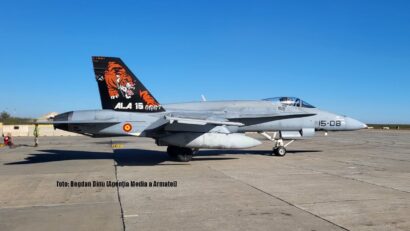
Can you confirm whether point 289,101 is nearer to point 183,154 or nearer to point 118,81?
point 183,154

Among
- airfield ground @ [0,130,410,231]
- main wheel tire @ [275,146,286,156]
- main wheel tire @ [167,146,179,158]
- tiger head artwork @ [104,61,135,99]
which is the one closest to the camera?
airfield ground @ [0,130,410,231]

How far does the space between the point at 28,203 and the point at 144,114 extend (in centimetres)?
761

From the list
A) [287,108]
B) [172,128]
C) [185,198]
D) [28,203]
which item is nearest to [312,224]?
[185,198]

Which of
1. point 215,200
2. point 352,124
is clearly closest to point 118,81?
point 215,200

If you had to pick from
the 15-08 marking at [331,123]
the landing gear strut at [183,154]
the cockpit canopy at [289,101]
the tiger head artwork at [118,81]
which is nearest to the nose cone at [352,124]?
the 15-08 marking at [331,123]

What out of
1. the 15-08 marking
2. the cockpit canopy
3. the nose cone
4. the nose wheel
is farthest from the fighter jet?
the nose cone

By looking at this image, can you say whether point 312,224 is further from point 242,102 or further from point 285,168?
point 242,102

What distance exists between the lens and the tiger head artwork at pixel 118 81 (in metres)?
14.5

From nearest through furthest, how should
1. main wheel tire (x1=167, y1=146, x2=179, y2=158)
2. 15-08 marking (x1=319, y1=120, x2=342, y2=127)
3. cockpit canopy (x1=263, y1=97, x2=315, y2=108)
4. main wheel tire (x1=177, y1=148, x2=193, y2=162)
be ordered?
main wheel tire (x1=177, y1=148, x2=193, y2=162) < main wheel tire (x1=167, y1=146, x2=179, y2=158) < cockpit canopy (x1=263, y1=97, x2=315, y2=108) < 15-08 marking (x1=319, y1=120, x2=342, y2=127)

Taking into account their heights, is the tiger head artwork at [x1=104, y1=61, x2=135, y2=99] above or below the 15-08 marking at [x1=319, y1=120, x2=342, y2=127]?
above

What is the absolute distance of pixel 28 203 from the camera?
24.6ft

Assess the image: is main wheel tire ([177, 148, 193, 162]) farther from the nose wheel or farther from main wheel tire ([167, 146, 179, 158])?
the nose wheel

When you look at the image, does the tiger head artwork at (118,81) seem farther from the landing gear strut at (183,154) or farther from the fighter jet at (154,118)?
the landing gear strut at (183,154)

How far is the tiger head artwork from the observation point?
14.5 meters
